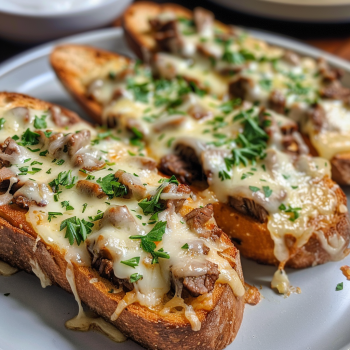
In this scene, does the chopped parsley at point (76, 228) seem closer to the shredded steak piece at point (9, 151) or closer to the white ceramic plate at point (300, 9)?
the shredded steak piece at point (9, 151)

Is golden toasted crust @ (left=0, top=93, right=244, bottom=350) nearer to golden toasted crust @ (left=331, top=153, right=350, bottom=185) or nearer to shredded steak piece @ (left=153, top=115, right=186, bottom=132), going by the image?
shredded steak piece @ (left=153, top=115, right=186, bottom=132)

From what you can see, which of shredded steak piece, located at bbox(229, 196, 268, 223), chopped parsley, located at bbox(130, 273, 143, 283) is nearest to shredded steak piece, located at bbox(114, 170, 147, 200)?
chopped parsley, located at bbox(130, 273, 143, 283)

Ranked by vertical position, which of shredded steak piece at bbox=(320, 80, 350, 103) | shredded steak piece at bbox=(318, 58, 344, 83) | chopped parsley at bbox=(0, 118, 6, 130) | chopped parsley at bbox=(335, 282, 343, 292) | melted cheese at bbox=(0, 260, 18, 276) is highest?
shredded steak piece at bbox=(318, 58, 344, 83)

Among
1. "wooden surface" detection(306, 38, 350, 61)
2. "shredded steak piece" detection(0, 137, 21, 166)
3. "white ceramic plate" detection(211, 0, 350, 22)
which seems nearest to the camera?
"shredded steak piece" detection(0, 137, 21, 166)

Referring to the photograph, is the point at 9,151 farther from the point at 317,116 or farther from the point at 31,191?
the point at 317,116

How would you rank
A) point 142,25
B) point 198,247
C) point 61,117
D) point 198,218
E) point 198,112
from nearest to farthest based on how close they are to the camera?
point 198,247, point 198,218, point 61,117, point 198,112, point 142,25

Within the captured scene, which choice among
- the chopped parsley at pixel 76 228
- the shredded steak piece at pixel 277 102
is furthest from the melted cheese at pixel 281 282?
the shredded steak piece at pixel 277 102

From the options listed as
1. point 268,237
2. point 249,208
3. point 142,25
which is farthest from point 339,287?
point 142,25
